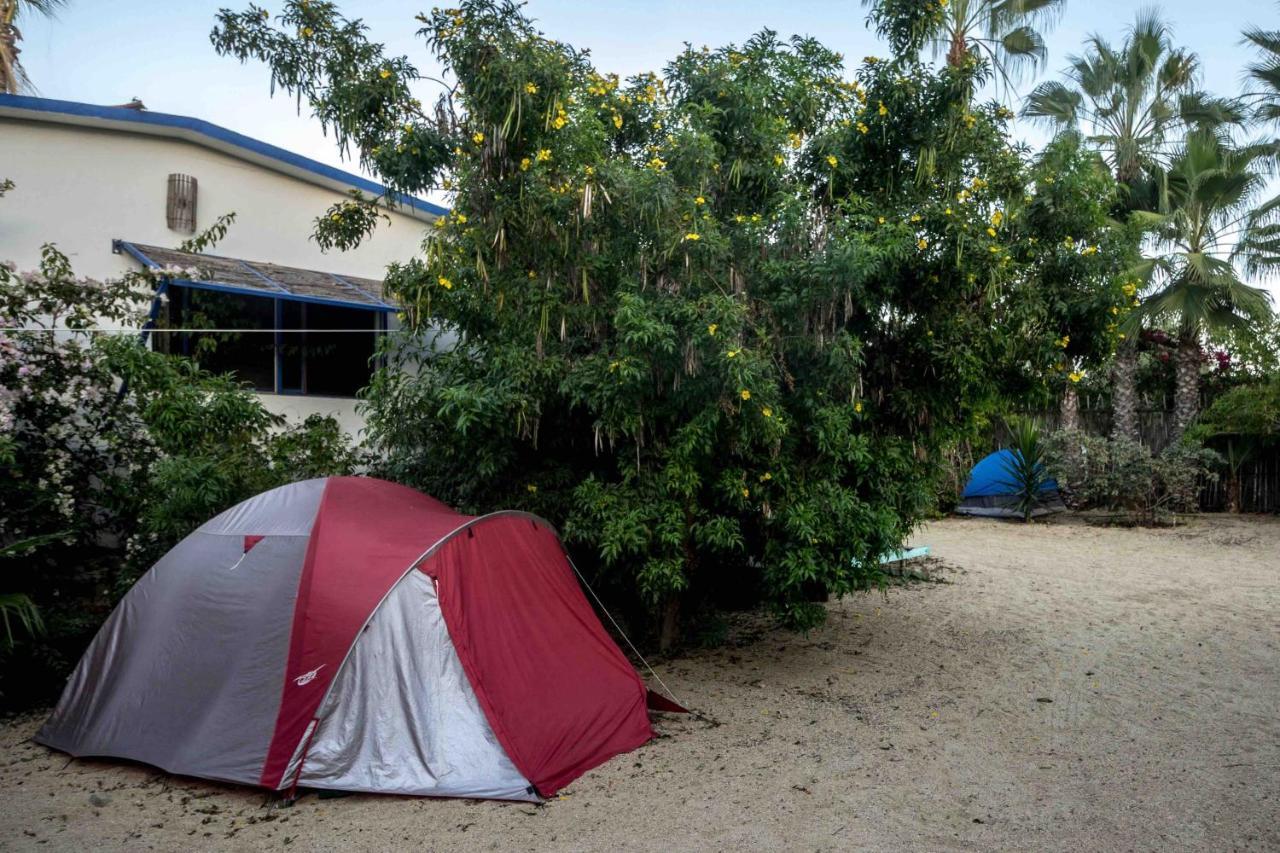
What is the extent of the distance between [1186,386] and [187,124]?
16.7 meters

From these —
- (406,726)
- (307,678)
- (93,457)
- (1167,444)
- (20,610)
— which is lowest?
(406,726)

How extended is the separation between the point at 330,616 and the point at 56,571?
3.85 meters

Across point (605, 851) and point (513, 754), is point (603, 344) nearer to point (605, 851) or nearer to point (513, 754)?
point (513, 754)

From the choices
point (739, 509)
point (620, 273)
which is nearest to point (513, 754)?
point (739, 509)

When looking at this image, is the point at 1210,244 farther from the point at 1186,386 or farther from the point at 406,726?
the point at 406,726

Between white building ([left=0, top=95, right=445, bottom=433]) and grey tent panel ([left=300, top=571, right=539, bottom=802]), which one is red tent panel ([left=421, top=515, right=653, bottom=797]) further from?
white building ([left=0, top=95, right=445, bottom=433])

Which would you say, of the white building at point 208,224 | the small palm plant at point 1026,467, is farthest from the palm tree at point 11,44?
the small palm plant at point 1026,467

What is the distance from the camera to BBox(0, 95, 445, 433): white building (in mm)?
8711

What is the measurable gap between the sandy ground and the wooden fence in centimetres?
949

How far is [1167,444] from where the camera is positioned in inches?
699

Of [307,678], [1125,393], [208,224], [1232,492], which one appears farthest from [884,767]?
[1232,492]

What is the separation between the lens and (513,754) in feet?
16.1

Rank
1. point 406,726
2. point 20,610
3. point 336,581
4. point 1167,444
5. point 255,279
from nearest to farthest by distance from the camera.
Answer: point 406,726 → point 336,581 → point 20,610 → point 255,279 → point 1167,444

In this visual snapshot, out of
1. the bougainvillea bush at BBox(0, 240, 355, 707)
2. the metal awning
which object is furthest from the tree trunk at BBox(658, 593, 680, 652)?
the metal awning
